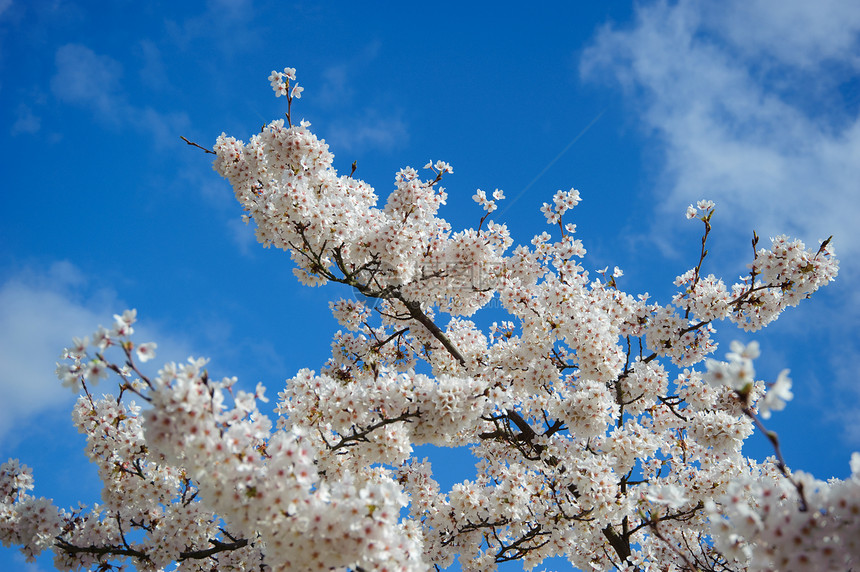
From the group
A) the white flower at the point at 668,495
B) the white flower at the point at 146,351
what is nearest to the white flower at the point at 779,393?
the white flower at the point at 668,495

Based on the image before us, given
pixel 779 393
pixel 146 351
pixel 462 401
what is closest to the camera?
pixel 779 393

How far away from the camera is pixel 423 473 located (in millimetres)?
9641

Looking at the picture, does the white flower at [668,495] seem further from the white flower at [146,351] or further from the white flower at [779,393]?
the white flower at [146,351]

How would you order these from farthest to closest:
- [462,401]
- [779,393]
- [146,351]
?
1. [462,401]
2. [146,351]
3. [779,393]

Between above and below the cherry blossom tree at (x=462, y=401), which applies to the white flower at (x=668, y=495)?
below

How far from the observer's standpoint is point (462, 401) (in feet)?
20.7

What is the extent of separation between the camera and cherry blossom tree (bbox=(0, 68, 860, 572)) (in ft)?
23.4

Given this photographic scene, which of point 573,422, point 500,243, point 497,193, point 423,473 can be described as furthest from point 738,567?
point 497,193

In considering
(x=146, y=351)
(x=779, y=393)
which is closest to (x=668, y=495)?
(x=779, y=393)

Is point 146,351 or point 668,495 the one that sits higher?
point 146,351

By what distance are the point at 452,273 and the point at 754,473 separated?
7.53m

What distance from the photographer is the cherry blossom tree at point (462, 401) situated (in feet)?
23.4

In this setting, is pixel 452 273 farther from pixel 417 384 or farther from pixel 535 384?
pixel 417 384

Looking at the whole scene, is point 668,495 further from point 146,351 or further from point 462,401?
point 146,351
